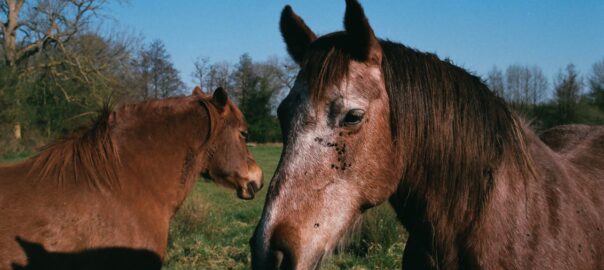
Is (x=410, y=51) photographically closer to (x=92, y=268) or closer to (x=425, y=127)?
(x=425, y=127)

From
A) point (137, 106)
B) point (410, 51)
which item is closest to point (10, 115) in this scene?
point (137, 106)

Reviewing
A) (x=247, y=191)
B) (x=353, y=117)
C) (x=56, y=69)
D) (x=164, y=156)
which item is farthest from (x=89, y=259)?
(x=56, y=69)

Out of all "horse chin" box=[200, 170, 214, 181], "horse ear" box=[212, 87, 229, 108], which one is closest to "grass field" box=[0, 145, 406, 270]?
"horse chin" box=[200, 170, 214, 181]

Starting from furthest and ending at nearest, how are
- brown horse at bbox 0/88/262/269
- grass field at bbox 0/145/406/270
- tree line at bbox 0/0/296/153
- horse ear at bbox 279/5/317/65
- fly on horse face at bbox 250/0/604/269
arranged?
tree line at bbox 0/0/296/153 → grass field at bbox 0/145/406/270 → brown horse at bbox 0/88/262/269 → horse ear at bbox 279/5/317/65 → fly on horse face at bbox 250/0/604/269

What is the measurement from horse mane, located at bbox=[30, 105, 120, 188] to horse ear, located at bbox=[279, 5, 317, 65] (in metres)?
2.37

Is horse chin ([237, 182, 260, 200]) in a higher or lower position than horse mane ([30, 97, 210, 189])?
lower

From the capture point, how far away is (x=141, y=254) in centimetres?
389

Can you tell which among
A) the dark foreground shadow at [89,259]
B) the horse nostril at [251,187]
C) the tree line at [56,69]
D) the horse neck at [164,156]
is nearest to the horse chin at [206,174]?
the horse neck at [164,156]

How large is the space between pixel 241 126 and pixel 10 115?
23771 millimetres

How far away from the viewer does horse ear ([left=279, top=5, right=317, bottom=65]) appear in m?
2.32

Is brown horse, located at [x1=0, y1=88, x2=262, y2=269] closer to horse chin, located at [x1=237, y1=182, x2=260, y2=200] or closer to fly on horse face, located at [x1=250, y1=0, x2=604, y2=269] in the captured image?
horse chin, located at [x1=237, y1=182, x2=260, y2=200]

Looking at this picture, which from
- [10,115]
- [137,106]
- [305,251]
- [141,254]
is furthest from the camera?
[10,115]

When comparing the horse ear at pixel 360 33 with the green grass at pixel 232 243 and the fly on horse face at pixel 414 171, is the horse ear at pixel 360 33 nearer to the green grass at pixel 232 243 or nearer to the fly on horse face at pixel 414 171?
the fly on horse face at pixel 414 171

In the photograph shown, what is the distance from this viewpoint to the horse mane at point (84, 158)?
3895mm
